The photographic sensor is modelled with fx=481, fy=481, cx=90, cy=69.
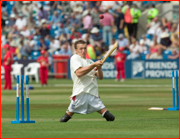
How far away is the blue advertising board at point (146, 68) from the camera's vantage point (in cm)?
3297

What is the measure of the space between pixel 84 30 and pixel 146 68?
5.75 metres

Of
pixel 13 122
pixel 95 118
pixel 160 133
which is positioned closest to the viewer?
pixel 160 133

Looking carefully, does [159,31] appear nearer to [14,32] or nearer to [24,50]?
[24,50]

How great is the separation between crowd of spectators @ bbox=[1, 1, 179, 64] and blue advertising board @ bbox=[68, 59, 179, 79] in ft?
1.53

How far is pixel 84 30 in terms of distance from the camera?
35750mm

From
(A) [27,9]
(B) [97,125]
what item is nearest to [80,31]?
(A) [27,9]

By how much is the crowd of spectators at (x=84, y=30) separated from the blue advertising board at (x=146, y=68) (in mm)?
466

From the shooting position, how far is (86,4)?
36.9 metres

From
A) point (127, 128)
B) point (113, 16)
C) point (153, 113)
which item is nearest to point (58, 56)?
point (113, 16)

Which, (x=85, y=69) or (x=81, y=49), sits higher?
(x=81, y=49)

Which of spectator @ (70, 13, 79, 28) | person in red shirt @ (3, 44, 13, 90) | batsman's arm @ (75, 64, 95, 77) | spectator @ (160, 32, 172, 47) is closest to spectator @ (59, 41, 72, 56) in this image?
spectator @ (70, 13, 79, 28)

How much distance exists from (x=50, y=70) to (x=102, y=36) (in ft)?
14.9

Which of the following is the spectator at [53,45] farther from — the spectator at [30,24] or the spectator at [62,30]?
the spectator at [30,24]

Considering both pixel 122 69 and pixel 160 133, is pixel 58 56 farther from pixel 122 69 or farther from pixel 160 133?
pixel 160 133
